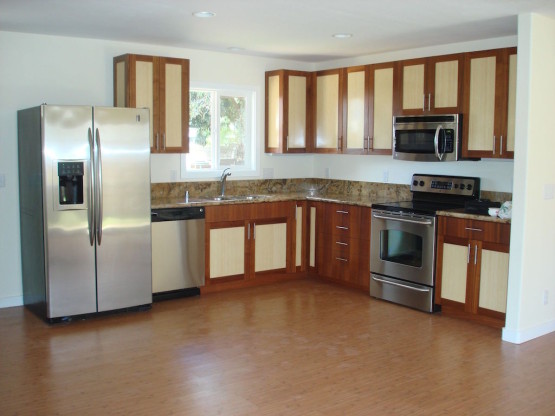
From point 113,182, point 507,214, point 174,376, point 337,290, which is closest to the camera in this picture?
point 174,376

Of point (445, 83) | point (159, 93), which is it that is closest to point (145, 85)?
point (159, 93)

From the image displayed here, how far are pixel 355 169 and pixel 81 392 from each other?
13.6ft

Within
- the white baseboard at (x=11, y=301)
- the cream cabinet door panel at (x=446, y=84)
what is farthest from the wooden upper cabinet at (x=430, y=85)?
the white baseboard at (x=11, y=301)

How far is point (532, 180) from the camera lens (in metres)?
4.54

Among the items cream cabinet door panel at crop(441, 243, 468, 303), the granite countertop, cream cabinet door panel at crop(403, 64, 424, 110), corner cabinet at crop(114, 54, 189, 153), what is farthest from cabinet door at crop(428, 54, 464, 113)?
corner cabinet at crop(114, 54, 189, 153)

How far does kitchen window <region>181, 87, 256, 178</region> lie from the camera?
6395 millimetres

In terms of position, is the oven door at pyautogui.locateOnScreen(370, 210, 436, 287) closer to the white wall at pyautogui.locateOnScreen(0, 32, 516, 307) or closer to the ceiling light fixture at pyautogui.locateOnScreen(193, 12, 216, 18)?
the white wall at pyautogui.locateOnScreen(0, 32, 516, 307)

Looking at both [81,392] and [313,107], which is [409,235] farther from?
[81,392]

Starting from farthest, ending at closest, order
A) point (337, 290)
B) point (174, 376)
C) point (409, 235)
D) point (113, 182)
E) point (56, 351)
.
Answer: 1. point (337, 290)
2. point (409, 235)
3. point (113, 182)
4. point (56, 351)
5. point (174, 376)

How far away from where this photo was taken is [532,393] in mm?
3678

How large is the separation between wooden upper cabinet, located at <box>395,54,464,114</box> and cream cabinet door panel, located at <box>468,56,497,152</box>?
14 cm

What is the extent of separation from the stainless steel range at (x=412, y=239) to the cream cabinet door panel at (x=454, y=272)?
0.11m

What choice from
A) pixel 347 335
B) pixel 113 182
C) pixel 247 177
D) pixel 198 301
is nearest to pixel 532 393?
pixel 347 335

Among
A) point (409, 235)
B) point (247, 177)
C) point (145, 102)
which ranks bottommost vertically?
point (409, 235)
